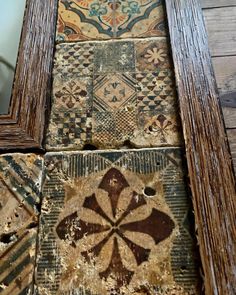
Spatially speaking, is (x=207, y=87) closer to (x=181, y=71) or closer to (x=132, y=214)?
(x=181, y=71)

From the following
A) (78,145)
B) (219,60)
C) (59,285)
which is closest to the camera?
(59,285)

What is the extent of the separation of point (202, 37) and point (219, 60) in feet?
0.25

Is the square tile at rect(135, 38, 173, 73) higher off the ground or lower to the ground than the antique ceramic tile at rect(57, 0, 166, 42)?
lower

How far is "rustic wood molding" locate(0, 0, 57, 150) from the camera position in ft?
2.51

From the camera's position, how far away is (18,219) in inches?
26.7

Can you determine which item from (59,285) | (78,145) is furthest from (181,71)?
(59,285)

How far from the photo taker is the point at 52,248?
65cm

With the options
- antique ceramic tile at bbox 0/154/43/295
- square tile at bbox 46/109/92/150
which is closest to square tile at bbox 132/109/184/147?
square tile at bbox 46/109/92/150

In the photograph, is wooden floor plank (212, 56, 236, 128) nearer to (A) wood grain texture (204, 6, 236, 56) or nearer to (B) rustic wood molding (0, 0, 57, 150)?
(A) wood grain texture (204, 6, 236, 56)

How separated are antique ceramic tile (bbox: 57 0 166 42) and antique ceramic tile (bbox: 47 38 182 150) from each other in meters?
0.03

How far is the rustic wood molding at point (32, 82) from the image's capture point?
2.51 feet

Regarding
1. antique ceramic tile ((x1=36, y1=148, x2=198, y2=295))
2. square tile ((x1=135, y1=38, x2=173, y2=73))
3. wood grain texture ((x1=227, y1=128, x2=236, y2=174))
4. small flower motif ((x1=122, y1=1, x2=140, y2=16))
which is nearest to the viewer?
antique ceramic tile ((x1=36, y1=148, x2=198, y2=295))

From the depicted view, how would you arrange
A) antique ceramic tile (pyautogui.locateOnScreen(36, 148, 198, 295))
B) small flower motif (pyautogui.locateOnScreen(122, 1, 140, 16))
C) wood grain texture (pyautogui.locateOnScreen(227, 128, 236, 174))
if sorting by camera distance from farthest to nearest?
small flower motif (pyautogui.locateOnScreen(122, 1, 140, 16)), wood grain texture (pyautogui.locateOnScreen(227, 128, 236, 174)), antique ceramic tile (pyautogui.locateOnScreen(36, 148, 198, 295))

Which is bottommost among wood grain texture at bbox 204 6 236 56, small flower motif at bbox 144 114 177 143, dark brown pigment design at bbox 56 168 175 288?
dark brown pigment design at bbox 56 168 175 288
